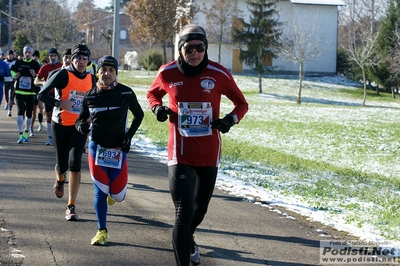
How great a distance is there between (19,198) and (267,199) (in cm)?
366

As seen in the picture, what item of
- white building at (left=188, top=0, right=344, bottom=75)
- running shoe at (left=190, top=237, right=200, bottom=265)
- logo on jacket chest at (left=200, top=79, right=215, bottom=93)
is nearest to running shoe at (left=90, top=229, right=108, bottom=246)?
running shoe at (left=190, top=237, right=200, bottom=265)

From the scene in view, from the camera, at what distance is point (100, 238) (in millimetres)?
6465

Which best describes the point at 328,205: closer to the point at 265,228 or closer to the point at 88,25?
the point at 265,228

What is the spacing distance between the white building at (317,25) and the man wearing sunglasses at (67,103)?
56.3 meters

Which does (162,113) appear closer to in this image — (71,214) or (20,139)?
(71,214)

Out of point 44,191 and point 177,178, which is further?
point 44,191

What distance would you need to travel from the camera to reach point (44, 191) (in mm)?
9219

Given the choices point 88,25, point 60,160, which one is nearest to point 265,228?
point 60,160

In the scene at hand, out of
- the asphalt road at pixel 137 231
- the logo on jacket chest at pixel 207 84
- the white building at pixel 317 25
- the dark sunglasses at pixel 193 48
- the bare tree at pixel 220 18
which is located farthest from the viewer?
the white building at pixel 317 25

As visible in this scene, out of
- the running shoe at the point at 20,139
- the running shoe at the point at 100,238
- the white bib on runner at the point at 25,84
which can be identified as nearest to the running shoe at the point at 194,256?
the running shoe at the point at 100,238

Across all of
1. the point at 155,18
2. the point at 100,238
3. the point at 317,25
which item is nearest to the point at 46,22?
the point at 155,18

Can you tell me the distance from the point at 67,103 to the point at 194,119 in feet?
9.95

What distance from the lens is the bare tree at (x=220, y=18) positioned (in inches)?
2275

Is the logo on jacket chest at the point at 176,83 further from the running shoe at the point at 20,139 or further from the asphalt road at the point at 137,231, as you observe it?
A: the running shoe at the point at 20,139
